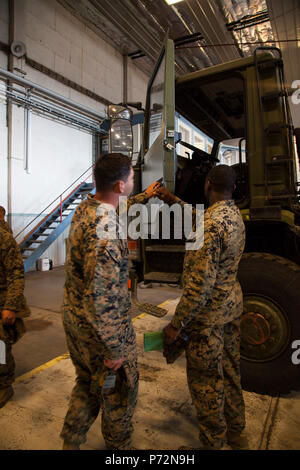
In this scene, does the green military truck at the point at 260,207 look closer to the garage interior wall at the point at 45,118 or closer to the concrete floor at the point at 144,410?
the concrete floor at the point at 144,410

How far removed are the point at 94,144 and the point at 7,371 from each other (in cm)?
989

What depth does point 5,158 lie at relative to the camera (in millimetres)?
7695

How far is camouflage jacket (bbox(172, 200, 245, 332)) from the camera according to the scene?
4.80 feet

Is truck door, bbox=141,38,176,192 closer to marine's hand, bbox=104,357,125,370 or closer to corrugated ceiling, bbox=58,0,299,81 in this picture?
marine's hand, bbox=104,357,125,370

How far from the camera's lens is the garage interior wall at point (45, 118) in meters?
7.76

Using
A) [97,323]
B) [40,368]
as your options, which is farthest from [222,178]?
[40,368]

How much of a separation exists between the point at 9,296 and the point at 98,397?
1068 mm

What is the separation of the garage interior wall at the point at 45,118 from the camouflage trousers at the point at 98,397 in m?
7.32

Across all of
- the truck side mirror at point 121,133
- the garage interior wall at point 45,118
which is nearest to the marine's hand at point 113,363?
the truck side mirror at point 121,133

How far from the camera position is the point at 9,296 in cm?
209

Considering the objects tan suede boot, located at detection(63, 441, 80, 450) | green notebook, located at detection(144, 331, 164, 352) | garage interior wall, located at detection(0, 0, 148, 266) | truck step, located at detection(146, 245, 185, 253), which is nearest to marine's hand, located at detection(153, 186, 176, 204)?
truck step, located at detection(146, 245, 185, 253)

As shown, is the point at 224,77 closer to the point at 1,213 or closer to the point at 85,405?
the point at 1,213

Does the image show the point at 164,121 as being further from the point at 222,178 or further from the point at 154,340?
the point at 154,340

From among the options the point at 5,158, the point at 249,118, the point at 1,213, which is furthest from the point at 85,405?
the point at 5,158
